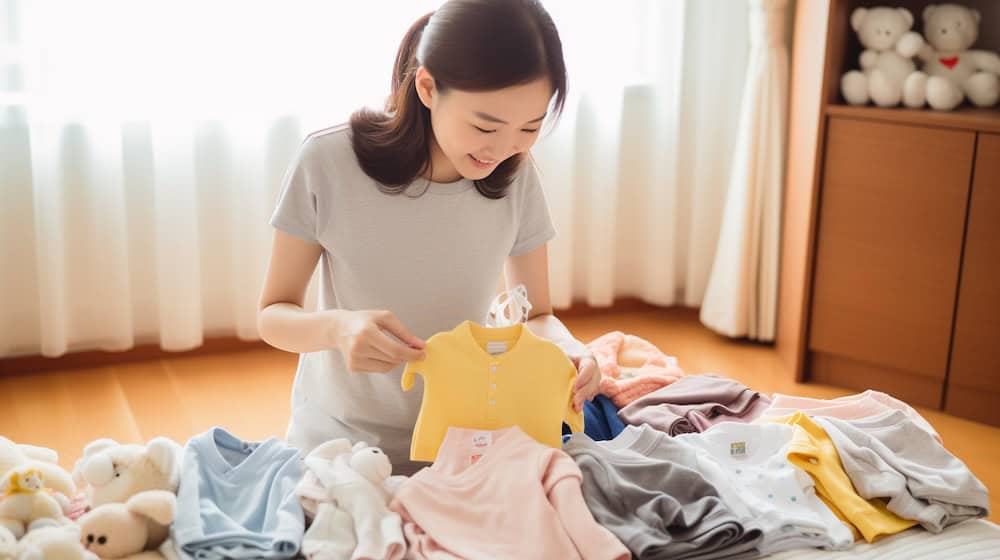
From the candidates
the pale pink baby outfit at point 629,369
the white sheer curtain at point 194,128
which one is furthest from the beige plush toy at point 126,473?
the white sheer curtain at point 194,128

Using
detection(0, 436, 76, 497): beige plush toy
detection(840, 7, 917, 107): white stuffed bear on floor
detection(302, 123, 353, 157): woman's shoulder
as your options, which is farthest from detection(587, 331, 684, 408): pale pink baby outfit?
detection(840, 7, 917, 107): white stuffed bear on floor

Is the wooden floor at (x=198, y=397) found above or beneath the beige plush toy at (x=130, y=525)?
beneath

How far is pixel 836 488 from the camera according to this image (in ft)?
5.24

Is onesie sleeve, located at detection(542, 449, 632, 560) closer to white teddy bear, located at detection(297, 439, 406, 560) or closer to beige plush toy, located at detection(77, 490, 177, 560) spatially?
white teddy bear, located at detection(297, 439, 406, 560)

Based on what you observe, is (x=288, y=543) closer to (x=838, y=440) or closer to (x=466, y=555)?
(x=466, y=555)

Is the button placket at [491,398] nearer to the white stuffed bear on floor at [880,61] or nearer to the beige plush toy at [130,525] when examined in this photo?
the beige plush toy at [130,525]

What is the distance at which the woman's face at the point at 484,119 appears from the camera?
4.98 ft

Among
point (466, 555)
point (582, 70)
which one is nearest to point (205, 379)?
point (582, 70)

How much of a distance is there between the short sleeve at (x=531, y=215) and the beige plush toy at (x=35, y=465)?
0.80m

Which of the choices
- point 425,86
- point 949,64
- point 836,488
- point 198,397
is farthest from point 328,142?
point 949,64

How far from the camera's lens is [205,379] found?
3.15m

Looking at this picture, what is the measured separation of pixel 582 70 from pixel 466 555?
2.36 metres

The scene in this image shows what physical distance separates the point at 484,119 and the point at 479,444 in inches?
17.9

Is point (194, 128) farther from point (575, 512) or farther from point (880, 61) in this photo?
point (575, 512)
